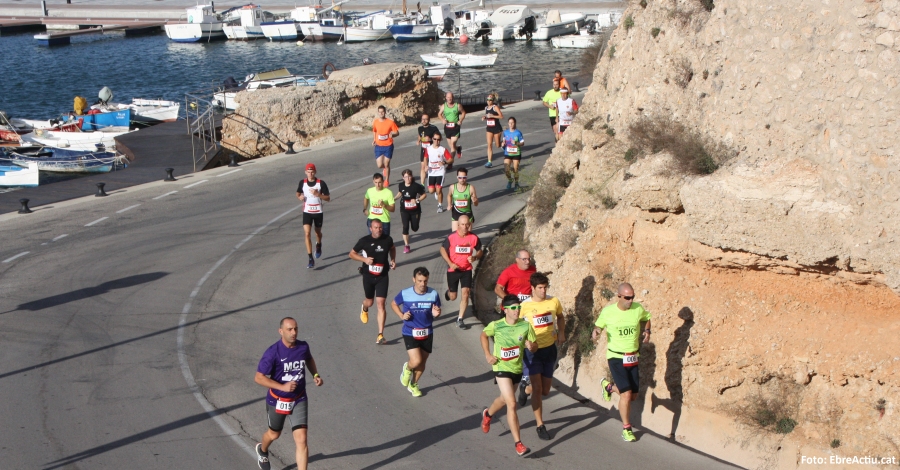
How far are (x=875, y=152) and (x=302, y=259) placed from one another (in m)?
10.7

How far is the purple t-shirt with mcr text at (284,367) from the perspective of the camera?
356 inches

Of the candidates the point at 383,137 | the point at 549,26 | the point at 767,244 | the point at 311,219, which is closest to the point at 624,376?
the point at 767,244

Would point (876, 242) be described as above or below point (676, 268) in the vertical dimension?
above

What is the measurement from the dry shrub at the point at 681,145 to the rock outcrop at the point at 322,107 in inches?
694

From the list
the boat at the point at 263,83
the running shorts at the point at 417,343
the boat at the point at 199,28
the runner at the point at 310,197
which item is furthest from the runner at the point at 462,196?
the boat at the point at 199,28

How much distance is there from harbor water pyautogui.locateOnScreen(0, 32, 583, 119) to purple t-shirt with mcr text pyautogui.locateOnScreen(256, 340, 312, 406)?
45.2 meters

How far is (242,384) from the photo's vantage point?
38.2ft

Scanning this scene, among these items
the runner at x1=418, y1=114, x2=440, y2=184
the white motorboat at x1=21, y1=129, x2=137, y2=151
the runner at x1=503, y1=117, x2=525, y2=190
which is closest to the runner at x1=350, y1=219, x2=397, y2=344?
the runner at x1=418, y1=114, x2=440, y2=184

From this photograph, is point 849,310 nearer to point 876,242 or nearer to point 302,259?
point 876,242

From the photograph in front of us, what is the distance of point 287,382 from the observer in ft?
29.7

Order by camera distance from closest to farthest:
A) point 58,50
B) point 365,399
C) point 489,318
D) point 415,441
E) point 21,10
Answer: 1. point 415,441
2. point 365,399
3. point 489,318
4. point 58,50
5. point 21,10

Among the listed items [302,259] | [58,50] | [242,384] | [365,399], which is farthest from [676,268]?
[58,50]

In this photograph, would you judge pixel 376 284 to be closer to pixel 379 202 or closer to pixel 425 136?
pixel 379 202

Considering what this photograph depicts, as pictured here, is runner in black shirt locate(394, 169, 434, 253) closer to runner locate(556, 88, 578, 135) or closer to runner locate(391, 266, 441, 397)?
runner locate(391, 266, 441, 397)
